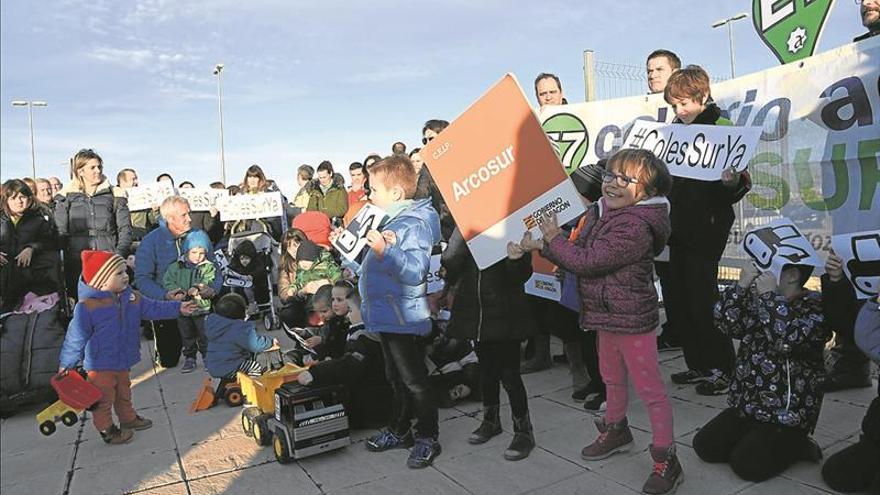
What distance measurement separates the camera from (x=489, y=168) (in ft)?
11.5

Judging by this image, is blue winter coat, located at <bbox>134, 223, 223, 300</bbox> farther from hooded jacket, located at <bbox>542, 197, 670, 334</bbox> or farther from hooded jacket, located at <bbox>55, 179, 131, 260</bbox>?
hooded jacket, located at <bbox>542, 197, 670, 334</bbox>

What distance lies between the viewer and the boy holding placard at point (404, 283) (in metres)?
3.71

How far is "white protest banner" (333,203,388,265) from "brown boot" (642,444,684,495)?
6.41 feet

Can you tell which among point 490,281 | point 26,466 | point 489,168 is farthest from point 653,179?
point 26,466

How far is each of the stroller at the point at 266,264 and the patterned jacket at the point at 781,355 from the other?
641 centimetres

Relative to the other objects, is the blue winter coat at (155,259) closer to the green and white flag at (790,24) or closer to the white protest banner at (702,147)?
the white protest banner at (702,147)

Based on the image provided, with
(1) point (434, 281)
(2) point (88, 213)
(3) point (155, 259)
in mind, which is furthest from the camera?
(2) point (88, 213)

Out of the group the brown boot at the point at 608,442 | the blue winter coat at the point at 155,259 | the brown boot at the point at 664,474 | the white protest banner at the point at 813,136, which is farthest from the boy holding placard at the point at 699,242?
the blue winter coat at the point at 155,259

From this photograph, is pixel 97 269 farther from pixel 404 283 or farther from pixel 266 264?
pixel 266 264

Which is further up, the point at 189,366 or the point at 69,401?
the point at 69,401

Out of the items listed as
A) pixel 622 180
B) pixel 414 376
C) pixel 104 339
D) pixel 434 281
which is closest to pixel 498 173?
pixel 622 180

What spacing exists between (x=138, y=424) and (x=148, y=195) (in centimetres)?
622

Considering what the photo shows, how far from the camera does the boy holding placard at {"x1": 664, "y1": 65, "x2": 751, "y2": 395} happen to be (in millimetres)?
4238

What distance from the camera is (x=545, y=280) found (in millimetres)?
4941
